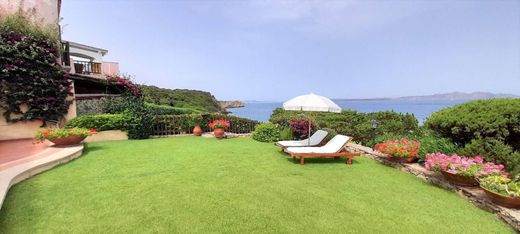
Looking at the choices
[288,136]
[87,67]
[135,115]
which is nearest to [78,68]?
[87,67]

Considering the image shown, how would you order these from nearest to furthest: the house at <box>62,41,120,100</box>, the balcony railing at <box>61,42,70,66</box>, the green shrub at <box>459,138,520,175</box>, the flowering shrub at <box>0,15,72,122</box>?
the green shrub at <box>459,138,520,175</box>
the flowering shrub at <box>0,15,72,122</box>
the house at <box>62,41,120,100</box>
the balcony railing at <box>61,42,70,66</box>

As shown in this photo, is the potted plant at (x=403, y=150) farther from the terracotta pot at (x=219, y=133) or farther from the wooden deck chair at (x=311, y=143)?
the terracotta pot at (x=219, y=133)

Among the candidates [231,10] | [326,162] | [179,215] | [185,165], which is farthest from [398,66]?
[179,215]

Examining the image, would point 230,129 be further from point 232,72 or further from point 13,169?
point 232,72

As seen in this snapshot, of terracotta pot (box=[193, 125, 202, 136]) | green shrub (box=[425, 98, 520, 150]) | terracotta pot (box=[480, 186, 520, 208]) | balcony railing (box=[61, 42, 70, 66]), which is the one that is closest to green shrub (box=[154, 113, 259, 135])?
terracotta pot (box=[193, 125, 202, 136])

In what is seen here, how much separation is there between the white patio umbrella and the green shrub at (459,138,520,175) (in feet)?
11.4

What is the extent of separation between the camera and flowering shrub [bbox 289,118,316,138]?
11.5 m

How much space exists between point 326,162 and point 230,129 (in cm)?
796

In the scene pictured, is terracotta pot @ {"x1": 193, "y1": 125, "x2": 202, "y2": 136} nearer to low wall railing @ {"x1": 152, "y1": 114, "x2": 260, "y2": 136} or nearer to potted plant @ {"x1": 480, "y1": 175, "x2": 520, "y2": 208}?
low wall railing @ {"x1": 152, "y1": 114, "x2": 260, "y2": 136}

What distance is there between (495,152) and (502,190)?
5.51 ft

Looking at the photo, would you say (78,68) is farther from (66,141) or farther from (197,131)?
(66,141)

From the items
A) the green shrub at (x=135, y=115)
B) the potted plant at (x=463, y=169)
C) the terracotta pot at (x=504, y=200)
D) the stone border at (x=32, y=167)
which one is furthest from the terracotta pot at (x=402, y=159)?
the green shrub at (x=135, y=115)

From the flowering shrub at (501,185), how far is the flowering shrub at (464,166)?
22 cm

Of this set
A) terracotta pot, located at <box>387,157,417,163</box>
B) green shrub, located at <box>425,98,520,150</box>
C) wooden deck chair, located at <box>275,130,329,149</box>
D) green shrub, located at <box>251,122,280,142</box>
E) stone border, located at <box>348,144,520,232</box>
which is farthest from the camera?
green shrub, located at <box>251,122,280,142</box>
